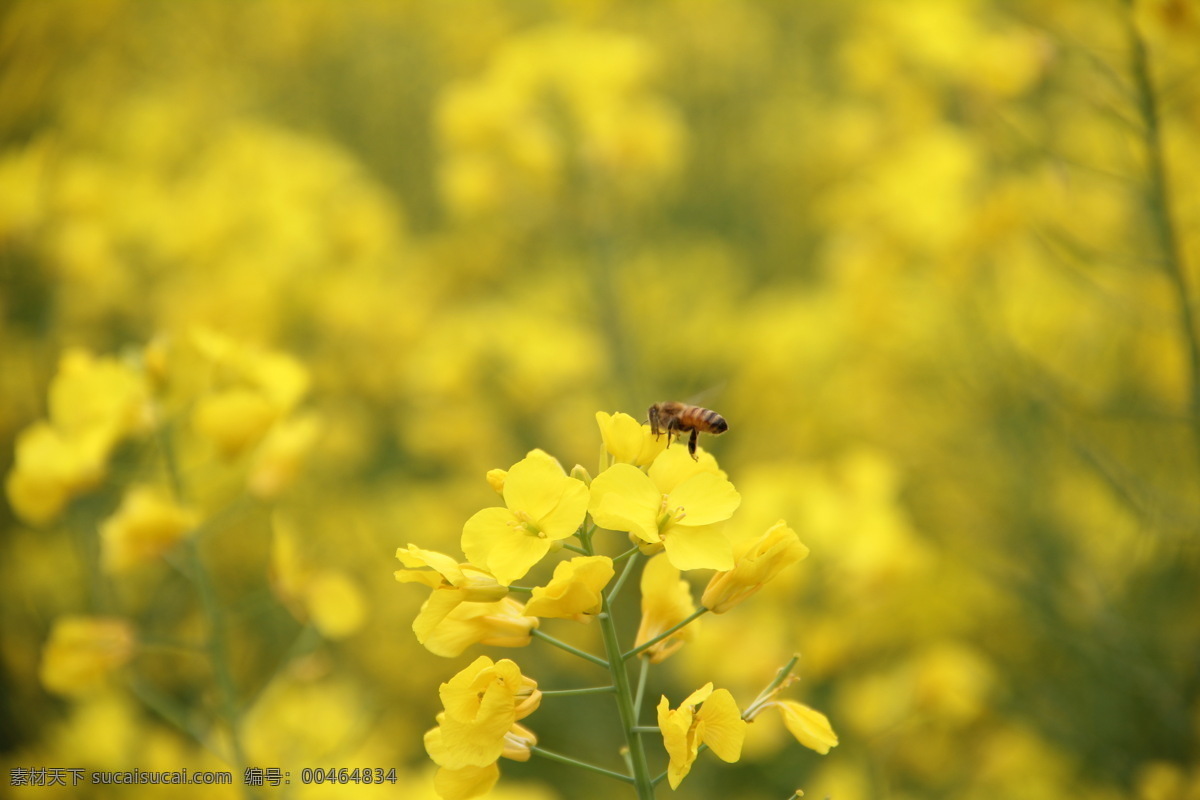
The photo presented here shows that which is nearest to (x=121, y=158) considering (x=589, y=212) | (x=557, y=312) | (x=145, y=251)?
(x=145, y=251)

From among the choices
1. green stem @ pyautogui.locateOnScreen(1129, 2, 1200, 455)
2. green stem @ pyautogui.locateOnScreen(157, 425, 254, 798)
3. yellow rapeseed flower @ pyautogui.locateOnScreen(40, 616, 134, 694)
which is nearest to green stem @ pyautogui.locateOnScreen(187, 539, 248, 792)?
green stem @ pyautogui.locateOnScreen(157, 425, 254, 798)

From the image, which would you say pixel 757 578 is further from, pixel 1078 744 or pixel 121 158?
pixel 121 158

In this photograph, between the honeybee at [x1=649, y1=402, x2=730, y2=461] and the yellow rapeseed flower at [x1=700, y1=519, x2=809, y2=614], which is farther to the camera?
the honeybee at [x1=649, y1=402, x2=730, y2=461]

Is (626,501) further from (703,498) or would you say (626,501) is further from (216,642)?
(216,642)

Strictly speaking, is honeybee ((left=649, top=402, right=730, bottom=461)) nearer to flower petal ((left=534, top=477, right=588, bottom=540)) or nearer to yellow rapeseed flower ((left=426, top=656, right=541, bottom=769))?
flower petal ((left=534, top=477, right=588, bottom=540))

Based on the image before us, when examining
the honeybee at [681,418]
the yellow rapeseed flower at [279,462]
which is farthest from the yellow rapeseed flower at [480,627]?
the yellow rapeseed flower at [279,462]

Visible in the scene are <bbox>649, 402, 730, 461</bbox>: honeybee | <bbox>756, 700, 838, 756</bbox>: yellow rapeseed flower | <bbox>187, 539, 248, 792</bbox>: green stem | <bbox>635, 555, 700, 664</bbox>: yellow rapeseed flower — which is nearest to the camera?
<bbox>756, 700, 838, 756</bbox>: yellow rapeseed flower

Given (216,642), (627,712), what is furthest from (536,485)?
(216,642)
